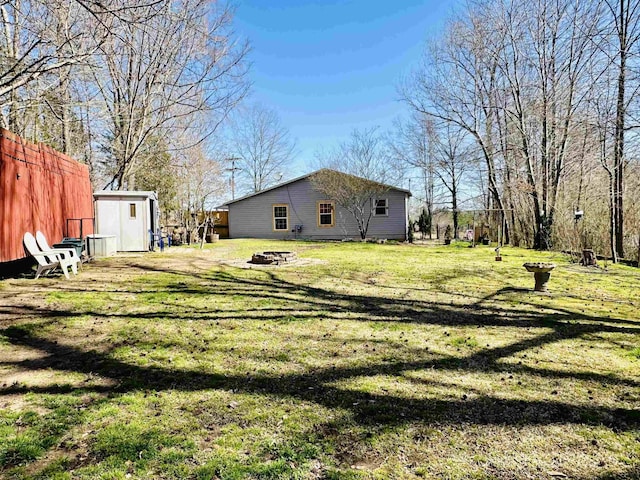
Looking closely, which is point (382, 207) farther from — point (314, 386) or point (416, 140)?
point (314, 386)

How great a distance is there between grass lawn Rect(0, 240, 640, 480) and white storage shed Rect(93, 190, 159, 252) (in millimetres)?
6173

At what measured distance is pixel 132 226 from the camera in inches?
479

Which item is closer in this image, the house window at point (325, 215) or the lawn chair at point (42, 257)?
the lawn chair at point (42, 257)

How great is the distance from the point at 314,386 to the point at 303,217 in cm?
1917

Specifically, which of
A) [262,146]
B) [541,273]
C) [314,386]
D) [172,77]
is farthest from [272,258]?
[262,146]

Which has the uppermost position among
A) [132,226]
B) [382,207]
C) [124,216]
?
[382,207]

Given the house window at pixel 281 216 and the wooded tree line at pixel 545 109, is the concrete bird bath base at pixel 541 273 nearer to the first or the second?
the wooded tree line at pixel 545 109

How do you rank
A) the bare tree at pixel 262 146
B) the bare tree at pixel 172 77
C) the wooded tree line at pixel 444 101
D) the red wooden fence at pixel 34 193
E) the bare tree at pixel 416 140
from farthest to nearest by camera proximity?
the bare tree at pixel 262 146 → the bare tree at pixel 416 140 → the bare tree at pixel 172 77 → the wooded tree line at pixel 444 101 → the red wooden fence at pixel 34 193

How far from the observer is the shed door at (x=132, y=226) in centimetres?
1205

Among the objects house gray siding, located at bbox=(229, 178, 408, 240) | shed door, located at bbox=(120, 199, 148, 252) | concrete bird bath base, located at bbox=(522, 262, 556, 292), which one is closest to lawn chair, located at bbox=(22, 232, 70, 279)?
shed door, located at bbox=(120, 199, 148, 252)

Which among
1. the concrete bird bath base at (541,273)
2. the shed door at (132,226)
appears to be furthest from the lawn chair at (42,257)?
the concrete bird bath base at (541,273)

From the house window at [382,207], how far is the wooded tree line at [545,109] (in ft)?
16.7

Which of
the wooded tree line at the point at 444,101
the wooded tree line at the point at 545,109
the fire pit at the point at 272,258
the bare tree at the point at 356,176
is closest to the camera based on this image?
the wooded tree line at the point at 444,101

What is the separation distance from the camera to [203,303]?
5609 millimetres
